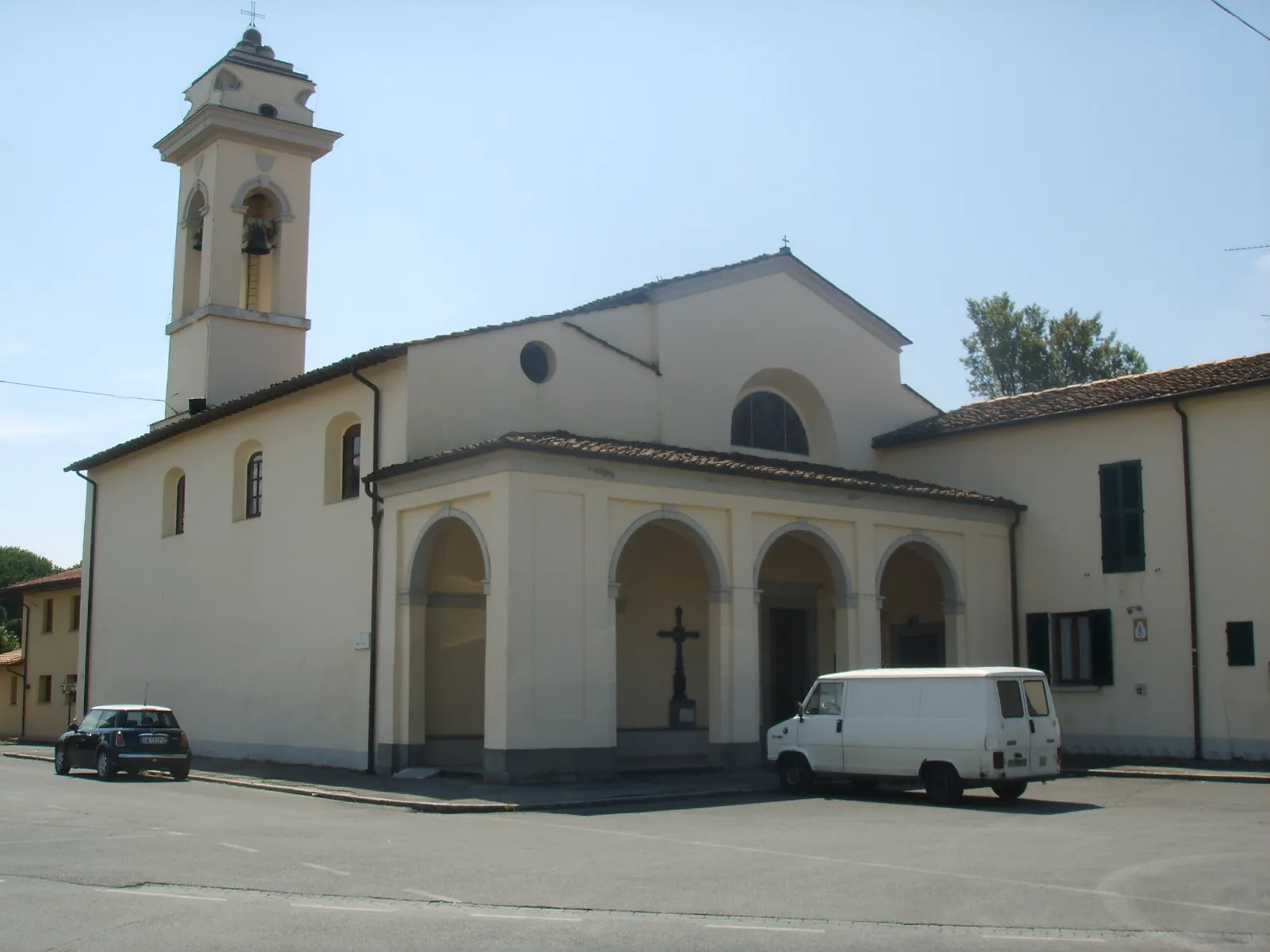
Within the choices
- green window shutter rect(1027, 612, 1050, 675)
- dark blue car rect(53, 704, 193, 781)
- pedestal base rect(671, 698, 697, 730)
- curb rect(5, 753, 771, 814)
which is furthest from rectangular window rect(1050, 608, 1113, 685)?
dark blue car rect(53, 704, 193, 781)

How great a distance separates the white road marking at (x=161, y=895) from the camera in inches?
361

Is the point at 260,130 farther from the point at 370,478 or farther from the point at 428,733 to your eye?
the point at 428,733

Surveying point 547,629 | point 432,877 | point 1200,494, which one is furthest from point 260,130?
point 432,877

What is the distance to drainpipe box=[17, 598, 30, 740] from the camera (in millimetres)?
40750

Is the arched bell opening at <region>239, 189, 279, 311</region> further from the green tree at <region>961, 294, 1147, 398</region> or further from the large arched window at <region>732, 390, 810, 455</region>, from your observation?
the green tree at <region>961, 294, 1147, 398</region>

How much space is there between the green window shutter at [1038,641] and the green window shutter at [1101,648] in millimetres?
920

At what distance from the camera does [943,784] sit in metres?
16.6

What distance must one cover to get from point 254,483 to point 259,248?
24.4ft

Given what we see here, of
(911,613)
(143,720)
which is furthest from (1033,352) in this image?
(143,720)

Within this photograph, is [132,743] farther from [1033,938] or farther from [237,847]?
[1033,938]

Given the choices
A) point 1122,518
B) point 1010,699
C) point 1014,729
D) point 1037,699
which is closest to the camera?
point 1014,729

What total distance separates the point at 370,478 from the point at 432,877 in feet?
37.8

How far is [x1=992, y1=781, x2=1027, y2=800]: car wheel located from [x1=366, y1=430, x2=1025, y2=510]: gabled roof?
21.7ft

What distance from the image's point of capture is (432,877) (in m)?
10.3
